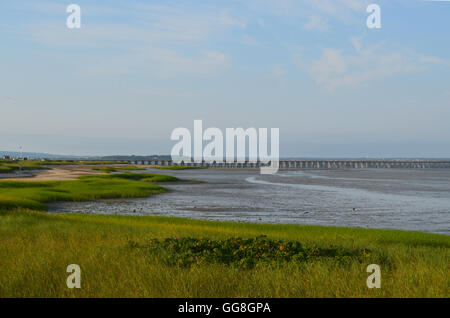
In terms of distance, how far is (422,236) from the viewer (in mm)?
20453

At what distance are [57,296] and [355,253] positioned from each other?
30.4 feet

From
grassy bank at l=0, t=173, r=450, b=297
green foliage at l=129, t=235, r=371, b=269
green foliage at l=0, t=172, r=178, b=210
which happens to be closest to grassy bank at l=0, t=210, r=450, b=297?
grassy bank at l=0, t=173, r=450, b=297

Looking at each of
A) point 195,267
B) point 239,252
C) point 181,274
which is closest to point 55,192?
point 239,252

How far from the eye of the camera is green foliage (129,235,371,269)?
37.8ft

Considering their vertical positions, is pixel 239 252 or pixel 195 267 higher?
pixel 195 267

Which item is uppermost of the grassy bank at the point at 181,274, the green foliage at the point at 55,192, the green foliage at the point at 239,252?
the grassy bank at the point at 181,274

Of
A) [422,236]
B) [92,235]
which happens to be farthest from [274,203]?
[92,235]

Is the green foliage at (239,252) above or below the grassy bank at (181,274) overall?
below

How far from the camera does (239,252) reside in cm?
1272

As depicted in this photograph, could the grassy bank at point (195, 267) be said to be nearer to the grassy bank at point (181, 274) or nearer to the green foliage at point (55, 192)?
the grassy bank at point (181, 274)

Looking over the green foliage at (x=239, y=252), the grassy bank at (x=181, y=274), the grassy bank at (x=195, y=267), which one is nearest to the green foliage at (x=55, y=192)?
the grassy bank at (x=195, y=267)

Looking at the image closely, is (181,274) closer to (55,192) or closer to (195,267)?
(195,267)

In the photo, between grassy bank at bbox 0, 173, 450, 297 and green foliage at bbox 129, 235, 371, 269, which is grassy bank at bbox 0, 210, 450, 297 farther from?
green foliage at bbox 129, 235, 371, 269

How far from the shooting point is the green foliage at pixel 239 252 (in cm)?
1152
